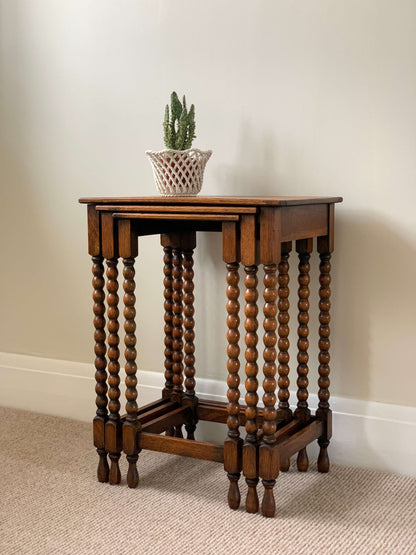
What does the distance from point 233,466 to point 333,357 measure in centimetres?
51

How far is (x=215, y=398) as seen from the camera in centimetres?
246

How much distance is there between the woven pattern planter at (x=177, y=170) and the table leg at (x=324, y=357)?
415 millimetres

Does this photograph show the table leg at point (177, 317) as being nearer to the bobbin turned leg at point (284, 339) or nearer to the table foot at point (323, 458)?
the bobbin turned leg at point (284, 339)

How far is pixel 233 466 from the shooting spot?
1936 mm

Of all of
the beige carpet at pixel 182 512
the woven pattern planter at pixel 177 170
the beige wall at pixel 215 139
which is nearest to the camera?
the beige carpet at pixel 182 512

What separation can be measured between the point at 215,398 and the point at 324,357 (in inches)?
17.7

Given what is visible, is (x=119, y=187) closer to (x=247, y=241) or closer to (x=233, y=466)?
(x=247, y=241)

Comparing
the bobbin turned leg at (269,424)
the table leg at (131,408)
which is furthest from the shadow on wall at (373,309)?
the table leg at (131,408)

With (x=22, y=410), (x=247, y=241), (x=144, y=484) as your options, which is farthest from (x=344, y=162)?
(x=22, y=410)

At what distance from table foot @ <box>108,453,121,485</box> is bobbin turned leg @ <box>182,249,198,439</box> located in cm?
31

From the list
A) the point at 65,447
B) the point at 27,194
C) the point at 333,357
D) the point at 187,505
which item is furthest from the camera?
the point at 27,194

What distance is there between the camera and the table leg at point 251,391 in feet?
6.14

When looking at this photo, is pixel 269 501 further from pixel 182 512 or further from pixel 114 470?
pixel 114 470

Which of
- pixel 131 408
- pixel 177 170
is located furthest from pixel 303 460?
pixel 177 170
